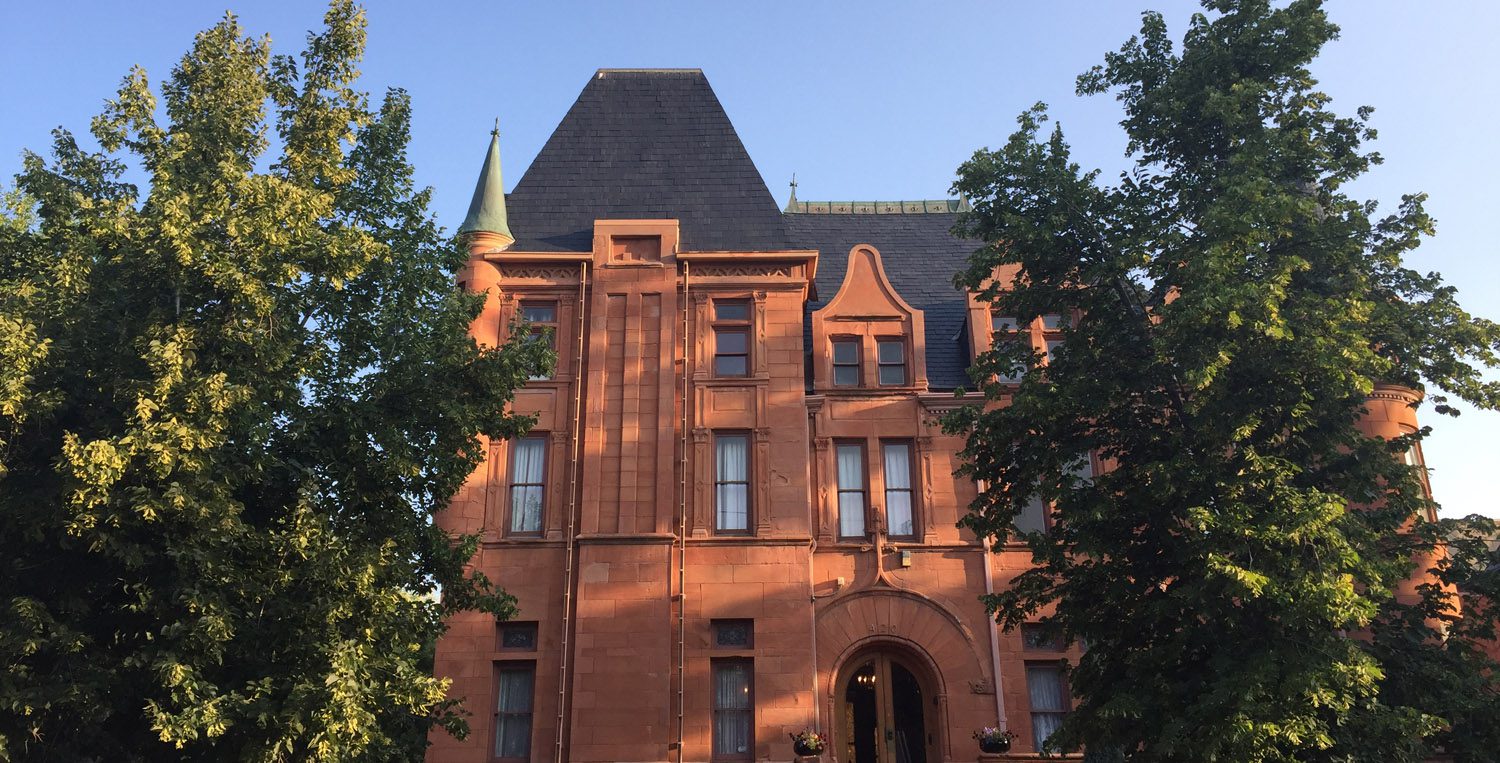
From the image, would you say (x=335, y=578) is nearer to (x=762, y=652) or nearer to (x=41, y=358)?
(x=41, y=358)

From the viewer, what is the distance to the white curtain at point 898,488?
80.4ft

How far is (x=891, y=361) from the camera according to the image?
26141 millimetres

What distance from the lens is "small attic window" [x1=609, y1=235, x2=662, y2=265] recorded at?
25.5m

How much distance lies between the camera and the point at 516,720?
2200cm

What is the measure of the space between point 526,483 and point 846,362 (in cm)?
809

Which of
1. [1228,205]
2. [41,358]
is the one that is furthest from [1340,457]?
[41,358]

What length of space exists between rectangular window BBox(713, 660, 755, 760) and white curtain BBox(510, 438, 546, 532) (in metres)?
5.10

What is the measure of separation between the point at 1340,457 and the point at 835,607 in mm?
11043

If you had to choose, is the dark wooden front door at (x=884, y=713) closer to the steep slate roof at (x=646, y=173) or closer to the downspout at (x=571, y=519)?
the downspout at (x=571, y=519)

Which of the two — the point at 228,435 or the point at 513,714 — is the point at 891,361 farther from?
the point at 228,435

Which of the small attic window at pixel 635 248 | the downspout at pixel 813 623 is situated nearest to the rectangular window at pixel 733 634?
the downspout at pixel 813 623

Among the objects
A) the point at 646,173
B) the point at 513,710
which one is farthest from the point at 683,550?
the point at 646,173

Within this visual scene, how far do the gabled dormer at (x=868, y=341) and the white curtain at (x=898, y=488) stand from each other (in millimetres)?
1500

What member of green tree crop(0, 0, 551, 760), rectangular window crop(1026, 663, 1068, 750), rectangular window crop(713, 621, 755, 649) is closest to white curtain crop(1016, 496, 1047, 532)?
rectangular window crop(1026, 663, 1068, 750)
